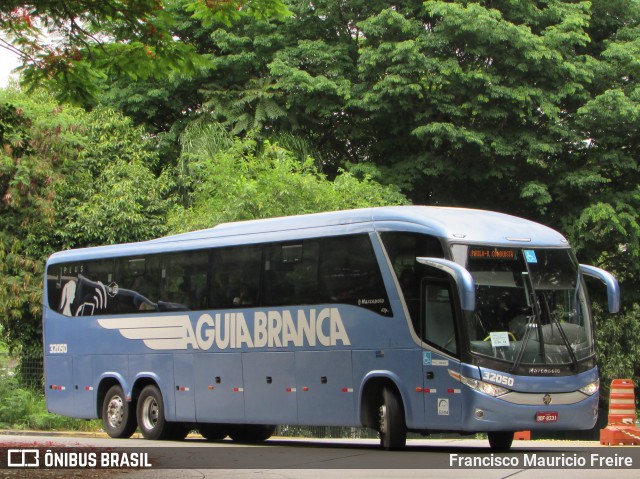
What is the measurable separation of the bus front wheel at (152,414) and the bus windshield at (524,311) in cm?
744

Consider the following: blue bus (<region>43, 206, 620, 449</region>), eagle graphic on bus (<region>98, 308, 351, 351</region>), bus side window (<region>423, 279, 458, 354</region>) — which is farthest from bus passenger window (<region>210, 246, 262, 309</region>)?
bus side window (<region>423, 279, 458, 354</region>)

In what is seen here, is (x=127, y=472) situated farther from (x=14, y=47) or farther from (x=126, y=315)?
(x=126, y=315)

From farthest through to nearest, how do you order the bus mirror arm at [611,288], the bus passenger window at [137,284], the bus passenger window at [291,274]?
1. the bus passenger window at [137,284]
2. the bus passenger window at [291,274]
3. the bus mirror arm at [611,288]

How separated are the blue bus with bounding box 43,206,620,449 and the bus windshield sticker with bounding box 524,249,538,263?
32 mm

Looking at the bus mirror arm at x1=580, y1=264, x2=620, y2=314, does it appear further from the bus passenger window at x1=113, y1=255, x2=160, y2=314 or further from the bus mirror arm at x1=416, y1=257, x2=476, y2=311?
the bus passenger window at x1=113, y1=255, x2=160, y2=314

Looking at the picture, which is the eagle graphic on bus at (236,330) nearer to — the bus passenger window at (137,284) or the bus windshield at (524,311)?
the bus passenger window at (137,284)

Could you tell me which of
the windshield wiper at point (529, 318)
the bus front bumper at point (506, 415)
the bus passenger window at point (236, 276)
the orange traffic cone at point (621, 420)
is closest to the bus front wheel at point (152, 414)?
the bus passenger window at point (236, 276)

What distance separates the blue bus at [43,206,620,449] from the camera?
51.4 feet

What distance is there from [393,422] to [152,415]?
6306 millimetres

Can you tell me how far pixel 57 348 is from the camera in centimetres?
2323

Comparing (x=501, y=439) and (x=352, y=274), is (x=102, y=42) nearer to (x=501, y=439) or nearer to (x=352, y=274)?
(x=352, y=274)

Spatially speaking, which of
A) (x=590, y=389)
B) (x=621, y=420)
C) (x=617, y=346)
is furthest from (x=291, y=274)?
(x=617, y=346)

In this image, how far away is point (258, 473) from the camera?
13.1 m

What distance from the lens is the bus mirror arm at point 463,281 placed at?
49.0ft
